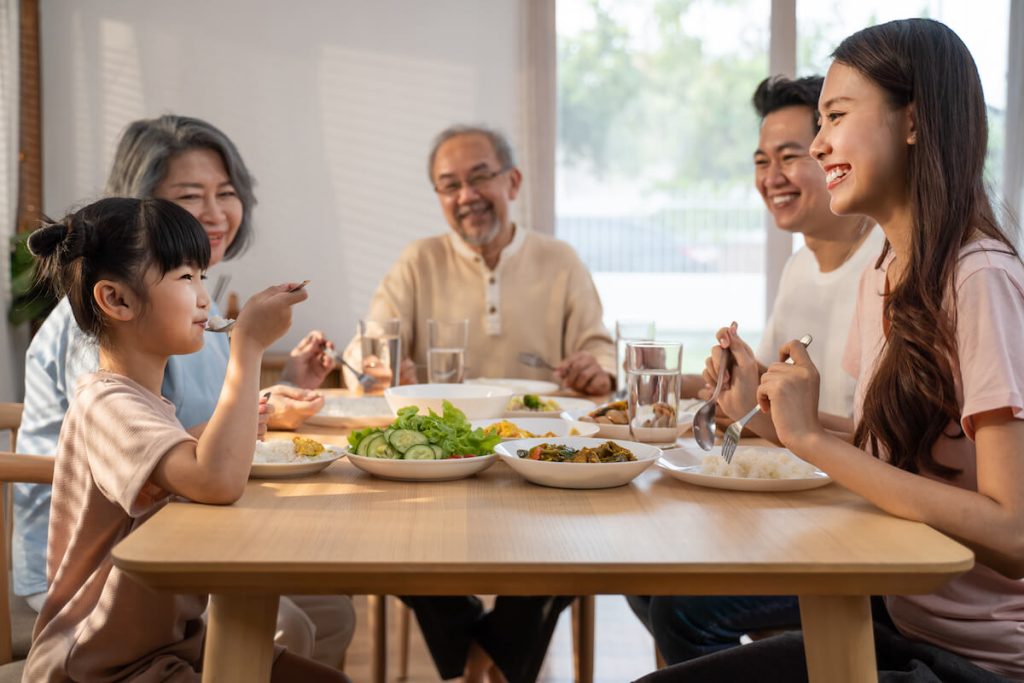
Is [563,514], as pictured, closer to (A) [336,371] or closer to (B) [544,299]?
(B) [544,299]

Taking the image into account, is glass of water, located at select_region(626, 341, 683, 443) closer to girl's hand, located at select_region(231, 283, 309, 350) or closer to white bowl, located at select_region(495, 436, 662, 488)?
white bowl, located at select_region(495, 436, 662, 488)

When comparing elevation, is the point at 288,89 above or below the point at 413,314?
above

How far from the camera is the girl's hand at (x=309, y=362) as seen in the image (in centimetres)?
230

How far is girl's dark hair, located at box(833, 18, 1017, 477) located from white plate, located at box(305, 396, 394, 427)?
3.04 feet

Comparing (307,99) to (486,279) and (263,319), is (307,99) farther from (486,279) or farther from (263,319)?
(263,319)

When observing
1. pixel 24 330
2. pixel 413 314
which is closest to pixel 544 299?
pixel 413 314

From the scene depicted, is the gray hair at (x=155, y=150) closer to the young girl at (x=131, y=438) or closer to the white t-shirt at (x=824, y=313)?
the young girl at (x=131, y=438)

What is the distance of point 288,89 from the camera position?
194 inches

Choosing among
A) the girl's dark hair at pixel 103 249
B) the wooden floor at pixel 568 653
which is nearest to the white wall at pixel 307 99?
the wooden floor at pixel 568 653

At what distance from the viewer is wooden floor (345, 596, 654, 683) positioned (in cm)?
275

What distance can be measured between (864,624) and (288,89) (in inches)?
174

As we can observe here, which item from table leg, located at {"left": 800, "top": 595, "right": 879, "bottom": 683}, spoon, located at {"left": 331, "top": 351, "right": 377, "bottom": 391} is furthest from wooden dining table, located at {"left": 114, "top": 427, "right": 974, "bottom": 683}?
spoon, located at {"left": 331, "top": 351, "right": 377, "bottom": 391}

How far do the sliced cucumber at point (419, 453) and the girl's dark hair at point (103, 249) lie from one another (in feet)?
1.36

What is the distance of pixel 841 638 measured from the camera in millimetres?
1028
